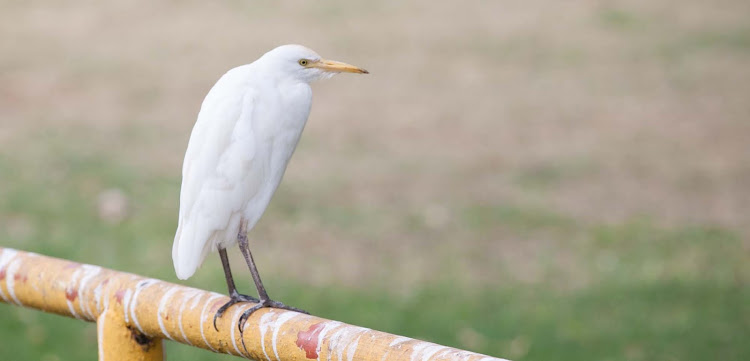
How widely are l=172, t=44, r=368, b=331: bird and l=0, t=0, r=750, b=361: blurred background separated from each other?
320cm

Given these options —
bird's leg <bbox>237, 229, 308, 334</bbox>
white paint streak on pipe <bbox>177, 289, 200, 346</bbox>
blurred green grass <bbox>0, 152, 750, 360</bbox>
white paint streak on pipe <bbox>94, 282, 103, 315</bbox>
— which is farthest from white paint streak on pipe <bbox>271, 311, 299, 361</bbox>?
blurred green grass <bbox>0, 152, 750, 360</bbox>

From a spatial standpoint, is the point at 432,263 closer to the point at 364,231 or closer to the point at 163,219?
the point at 364,231

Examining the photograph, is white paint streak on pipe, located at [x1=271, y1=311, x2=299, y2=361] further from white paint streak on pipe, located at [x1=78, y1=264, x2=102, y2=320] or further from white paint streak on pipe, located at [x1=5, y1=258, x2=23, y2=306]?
white paint streak on pipe, located at [x1=5, y1=258, x2=23, y2=306]

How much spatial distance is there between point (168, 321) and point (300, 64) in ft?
2.31

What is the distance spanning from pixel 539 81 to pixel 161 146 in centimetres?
390

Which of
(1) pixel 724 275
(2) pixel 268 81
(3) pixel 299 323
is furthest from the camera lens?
(1) pixel 724 275

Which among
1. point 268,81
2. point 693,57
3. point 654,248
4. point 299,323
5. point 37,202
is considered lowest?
point 37,202

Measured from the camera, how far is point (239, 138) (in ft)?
7.84

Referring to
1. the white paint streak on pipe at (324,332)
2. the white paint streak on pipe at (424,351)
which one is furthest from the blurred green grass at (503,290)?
the white paint streak on pipe at (424,351)

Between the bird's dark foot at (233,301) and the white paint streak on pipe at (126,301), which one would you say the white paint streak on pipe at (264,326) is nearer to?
the bird's dark foot at (233,301)

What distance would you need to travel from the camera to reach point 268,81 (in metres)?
2.40

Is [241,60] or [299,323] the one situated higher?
[299,323]

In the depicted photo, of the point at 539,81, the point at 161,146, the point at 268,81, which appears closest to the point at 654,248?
the point at 539,81

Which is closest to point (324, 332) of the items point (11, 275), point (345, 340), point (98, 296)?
point (345, 340)
